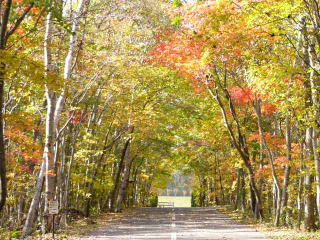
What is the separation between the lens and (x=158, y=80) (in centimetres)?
2284

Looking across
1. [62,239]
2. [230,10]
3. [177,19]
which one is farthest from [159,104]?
[62,239]

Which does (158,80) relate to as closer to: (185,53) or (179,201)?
(185,53)

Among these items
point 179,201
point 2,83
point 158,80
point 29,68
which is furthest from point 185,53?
point 179,201

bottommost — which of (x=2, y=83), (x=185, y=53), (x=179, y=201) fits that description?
(x=179, y=201)

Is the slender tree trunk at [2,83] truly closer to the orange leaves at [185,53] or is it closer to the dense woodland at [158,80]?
the dense woodland at [158,80]

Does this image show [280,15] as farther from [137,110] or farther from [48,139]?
[137,110]

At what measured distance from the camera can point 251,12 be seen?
38.4ft

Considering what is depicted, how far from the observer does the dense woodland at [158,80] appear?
10688 millimetres

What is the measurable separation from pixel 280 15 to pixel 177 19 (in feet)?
17.3

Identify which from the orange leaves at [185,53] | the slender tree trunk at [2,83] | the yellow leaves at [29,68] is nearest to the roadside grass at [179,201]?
the orange leaves at [185,53]

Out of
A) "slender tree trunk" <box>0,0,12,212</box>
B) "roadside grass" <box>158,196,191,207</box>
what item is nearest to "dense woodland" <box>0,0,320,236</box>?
"slender tree trunk" <box>0,0,12,212</box>

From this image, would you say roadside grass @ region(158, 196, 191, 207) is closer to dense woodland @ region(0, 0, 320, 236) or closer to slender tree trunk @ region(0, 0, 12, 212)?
dense woodland @ region(0, 0, 320, 236)

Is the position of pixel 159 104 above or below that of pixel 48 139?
above

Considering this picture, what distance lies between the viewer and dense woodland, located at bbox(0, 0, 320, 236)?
1069 cm
